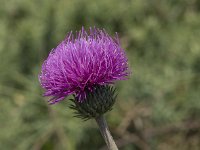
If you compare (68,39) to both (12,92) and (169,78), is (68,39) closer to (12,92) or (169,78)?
(169,78)

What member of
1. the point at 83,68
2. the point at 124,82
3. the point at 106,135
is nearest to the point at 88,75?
the point at 83,68

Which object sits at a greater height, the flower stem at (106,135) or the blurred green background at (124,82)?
the blurred green background at (124,82)

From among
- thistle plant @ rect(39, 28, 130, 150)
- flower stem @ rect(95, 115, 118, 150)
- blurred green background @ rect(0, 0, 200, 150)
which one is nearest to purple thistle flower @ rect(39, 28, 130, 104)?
thistle plant @ rect(39, 28, 130, 150)

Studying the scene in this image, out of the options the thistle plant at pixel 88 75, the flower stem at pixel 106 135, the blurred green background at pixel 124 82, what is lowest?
the flower stem at pixel 106 135

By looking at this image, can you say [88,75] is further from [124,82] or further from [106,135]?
[124,82]

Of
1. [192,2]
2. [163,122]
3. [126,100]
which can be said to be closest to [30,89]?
[126,100]

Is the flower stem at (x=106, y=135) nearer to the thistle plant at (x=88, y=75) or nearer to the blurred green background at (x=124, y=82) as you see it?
the thistle plant at (x=88, y=75)

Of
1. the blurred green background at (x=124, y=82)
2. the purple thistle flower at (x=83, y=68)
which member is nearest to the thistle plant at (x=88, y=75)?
the purple thistle flower at (x=83, y=68)
